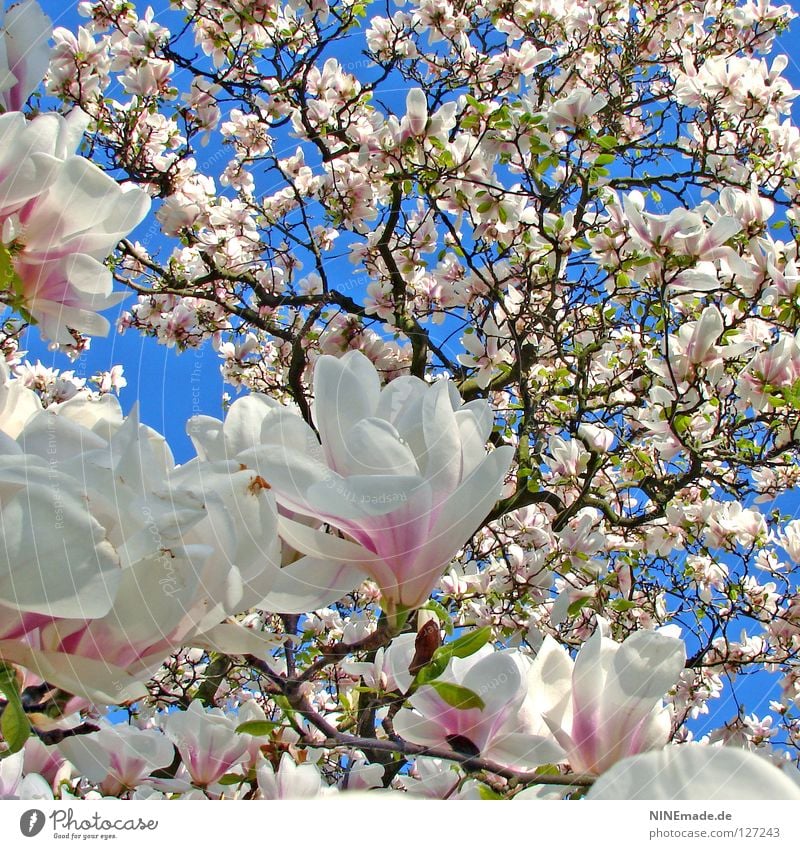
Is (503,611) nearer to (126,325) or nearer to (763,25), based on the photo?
(126,325)

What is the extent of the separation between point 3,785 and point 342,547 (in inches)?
11.2

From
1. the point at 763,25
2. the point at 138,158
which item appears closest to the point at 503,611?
the point at 138,158

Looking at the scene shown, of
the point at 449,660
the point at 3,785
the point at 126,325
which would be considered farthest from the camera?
the point at 126,325

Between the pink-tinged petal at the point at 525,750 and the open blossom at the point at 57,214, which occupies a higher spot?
the open blossom at the point at 57,214

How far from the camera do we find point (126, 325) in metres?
1.93

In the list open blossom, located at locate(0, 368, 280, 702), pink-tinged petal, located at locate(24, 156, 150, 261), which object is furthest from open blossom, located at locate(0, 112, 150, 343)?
open blossom, located at locate(0, 368, 280, 702)

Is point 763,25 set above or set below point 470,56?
above

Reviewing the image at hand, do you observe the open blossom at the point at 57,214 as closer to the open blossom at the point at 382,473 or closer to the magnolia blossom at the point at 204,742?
the open blossom at the point at 382,473

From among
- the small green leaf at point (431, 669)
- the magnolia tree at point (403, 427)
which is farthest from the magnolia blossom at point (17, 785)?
the small green leaf at point (431, 669)

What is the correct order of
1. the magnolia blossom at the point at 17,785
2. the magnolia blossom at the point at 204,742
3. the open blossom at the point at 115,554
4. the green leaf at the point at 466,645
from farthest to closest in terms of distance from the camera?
the magnolia blossom at the point at 204,742, the magnolia blossom at the point at 17,785, the green leaf at the point at 466,645, the open blossom at the point at 115,554
